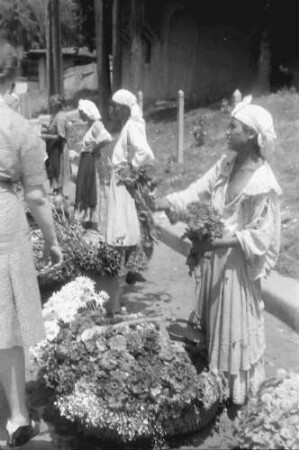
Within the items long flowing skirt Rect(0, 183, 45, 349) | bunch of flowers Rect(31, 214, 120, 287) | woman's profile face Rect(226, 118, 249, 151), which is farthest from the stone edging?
long flowing skirt Rect(0, 183, 45, 349)

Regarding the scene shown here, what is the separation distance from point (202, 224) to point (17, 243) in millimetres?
948

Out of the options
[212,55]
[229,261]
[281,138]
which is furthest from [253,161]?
[212,55]

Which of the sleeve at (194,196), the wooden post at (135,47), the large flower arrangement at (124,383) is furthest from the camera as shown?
the wooden post at (135,47)

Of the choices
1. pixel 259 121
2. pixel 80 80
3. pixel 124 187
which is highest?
pixel 259 121

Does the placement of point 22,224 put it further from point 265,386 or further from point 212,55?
point 212,55

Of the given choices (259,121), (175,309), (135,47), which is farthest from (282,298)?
(135,47)

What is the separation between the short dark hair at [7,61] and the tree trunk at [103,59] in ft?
58.7

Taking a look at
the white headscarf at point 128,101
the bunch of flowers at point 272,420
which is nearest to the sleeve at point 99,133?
the white headscarf at point 128,101

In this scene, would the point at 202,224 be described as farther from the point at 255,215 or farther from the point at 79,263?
the point at 79,263

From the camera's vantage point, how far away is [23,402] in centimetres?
380

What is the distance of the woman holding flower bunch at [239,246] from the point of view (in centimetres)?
374

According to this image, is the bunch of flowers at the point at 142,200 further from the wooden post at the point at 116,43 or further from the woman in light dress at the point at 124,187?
the wooden post at the point at 116,43

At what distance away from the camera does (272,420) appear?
2.90 meters

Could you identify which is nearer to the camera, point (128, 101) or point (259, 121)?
point (259, 121)
